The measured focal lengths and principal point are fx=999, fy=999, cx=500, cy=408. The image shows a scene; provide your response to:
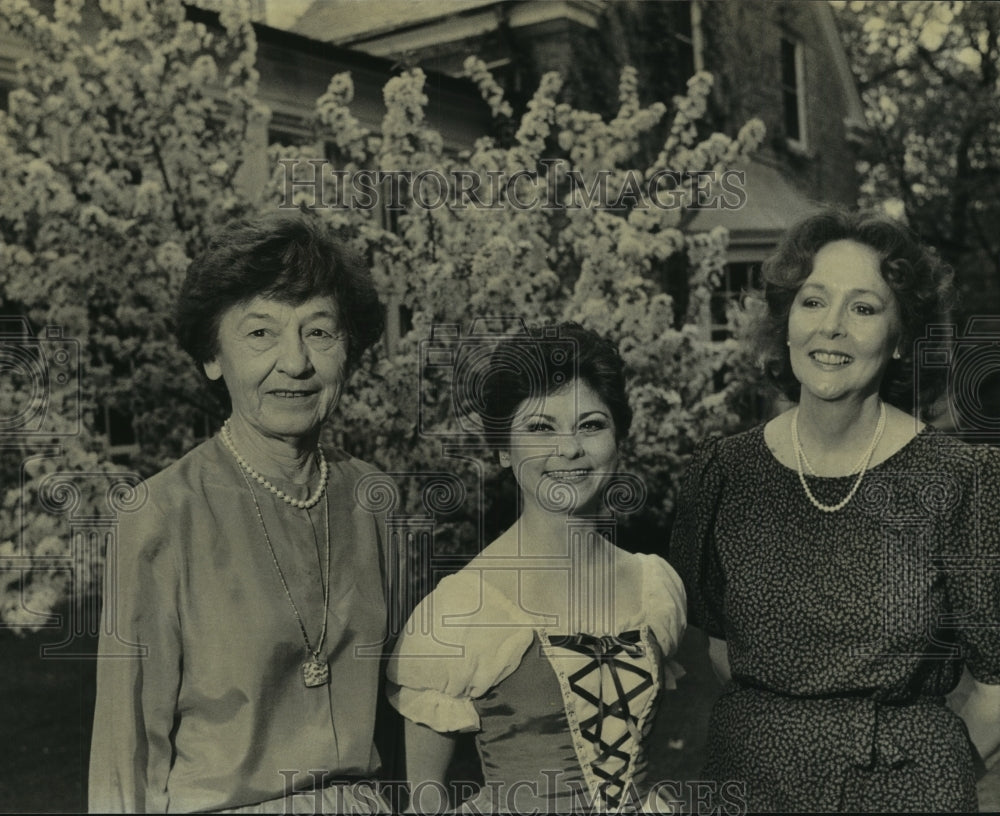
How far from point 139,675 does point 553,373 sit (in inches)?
40.5

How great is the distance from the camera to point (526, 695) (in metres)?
2.09

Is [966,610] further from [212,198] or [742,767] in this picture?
[212,198]

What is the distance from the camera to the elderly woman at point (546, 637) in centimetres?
209

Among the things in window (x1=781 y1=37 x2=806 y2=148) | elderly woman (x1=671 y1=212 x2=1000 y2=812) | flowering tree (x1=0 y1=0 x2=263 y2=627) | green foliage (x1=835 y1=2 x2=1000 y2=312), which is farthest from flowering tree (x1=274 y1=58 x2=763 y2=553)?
elderly woman (x1=671 y1=212 x2=1000 y2=812)

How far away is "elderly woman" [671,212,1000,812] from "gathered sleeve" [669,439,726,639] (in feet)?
0.17

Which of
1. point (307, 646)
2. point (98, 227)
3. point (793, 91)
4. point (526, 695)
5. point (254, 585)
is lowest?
point (526, 695)

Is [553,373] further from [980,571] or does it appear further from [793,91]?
[793,91]

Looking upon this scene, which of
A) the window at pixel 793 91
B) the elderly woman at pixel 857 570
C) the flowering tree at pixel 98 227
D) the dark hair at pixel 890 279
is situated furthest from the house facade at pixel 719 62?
the elderly woman at pixel 857 570

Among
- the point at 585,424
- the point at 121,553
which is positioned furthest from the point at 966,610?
the point at 121,553

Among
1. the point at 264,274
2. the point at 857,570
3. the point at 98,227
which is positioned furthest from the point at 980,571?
the point at 98,227

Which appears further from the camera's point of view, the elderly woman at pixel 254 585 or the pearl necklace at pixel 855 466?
the pearl necklace at pixel 855 466

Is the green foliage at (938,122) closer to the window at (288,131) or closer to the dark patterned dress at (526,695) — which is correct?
the window at (288,131)

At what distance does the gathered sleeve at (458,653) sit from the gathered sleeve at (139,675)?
0.48 metres

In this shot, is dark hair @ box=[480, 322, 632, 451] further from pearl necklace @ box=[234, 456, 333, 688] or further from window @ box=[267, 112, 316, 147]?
window @ box=[267, 112, 316, 147]
